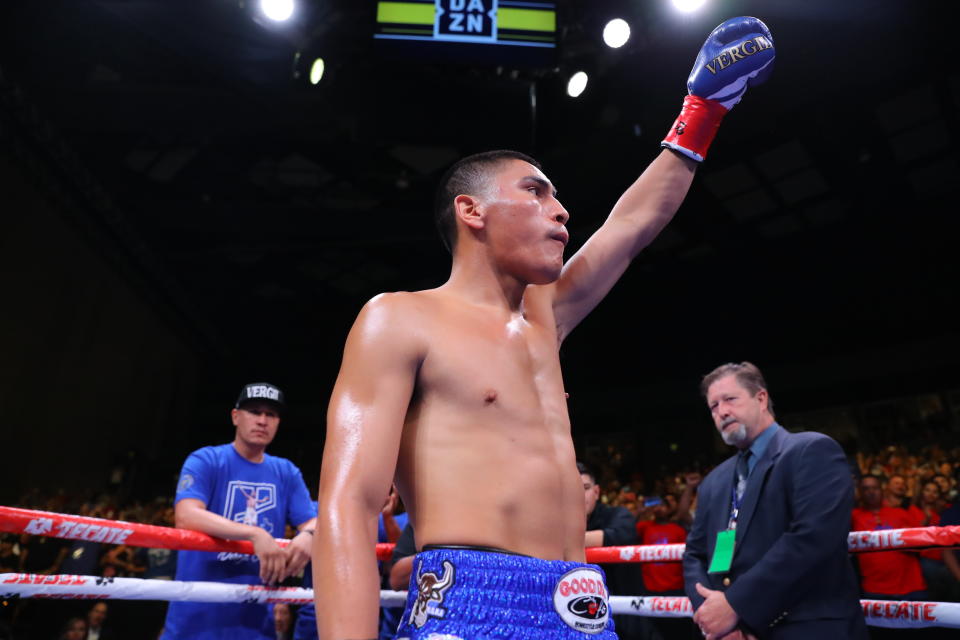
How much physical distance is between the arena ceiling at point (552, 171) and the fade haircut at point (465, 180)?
3.31 metres

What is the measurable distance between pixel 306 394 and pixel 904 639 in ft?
42.8

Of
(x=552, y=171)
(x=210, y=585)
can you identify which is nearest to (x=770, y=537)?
(x=210, y=585)

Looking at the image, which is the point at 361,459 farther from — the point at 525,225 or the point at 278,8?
the point at 278,8

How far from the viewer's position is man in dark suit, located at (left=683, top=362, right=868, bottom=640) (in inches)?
80.1

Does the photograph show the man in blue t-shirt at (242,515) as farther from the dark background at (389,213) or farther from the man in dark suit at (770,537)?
the dark background at (389,213)

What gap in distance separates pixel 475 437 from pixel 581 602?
11.8 inches

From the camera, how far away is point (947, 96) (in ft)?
26.3

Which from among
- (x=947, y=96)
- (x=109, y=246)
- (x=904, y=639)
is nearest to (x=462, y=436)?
(x=904, y=639)

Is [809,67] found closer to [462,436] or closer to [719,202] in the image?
[719,202]

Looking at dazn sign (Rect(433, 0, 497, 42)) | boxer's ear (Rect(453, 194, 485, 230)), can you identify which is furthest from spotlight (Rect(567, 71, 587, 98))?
boxer's ear (Rect(453, 194, 485, 230))

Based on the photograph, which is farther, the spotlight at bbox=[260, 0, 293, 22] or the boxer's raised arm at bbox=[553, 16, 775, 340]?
the spotlight at bbox=[260, 0, 293, 22]

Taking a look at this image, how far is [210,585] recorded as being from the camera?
232 cm

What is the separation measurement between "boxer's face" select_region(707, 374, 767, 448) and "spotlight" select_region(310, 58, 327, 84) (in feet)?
13.2

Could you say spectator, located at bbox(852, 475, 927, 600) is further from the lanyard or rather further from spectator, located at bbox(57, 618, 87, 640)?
spectator, located at bbox(57, 618, 87, 640)
